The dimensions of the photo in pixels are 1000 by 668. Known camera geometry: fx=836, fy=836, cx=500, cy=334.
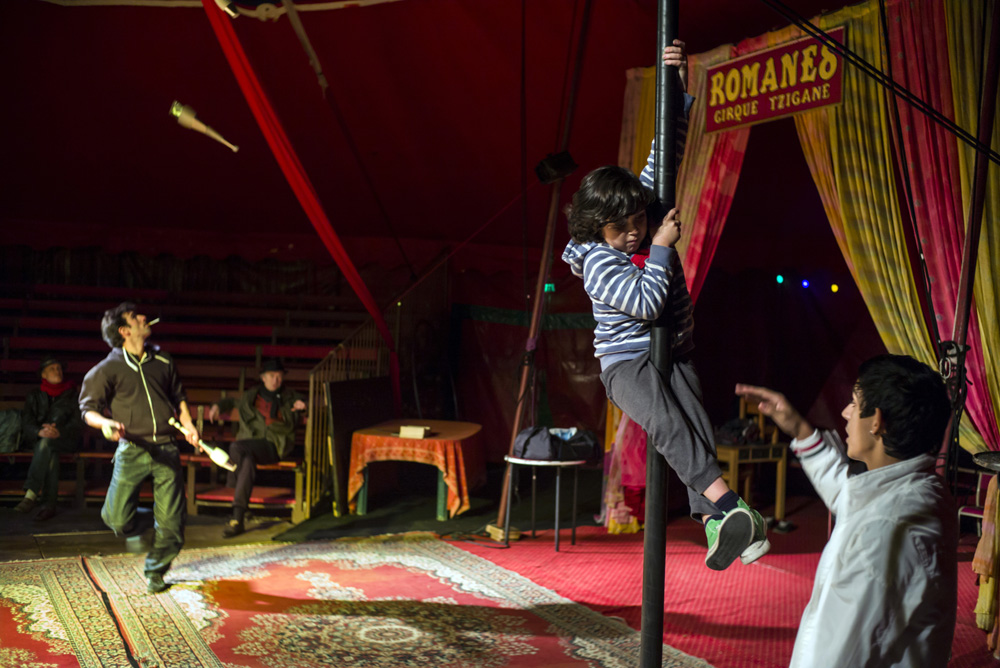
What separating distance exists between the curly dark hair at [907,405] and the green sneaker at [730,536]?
1.40 feet

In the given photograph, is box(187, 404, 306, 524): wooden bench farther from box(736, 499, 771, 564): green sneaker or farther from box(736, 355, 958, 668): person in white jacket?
box(736, 355, 958, 668): person in white jacket

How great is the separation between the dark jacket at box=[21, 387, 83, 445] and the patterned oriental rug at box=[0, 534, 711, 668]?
5.30 feet

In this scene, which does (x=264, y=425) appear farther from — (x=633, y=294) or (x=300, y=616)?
(x=633, y=294)

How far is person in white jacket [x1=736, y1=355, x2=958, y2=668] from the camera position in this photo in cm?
133

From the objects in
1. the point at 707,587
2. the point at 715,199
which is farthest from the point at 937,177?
the point at 707,587

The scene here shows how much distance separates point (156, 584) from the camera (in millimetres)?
4094

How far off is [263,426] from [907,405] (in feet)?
16.5

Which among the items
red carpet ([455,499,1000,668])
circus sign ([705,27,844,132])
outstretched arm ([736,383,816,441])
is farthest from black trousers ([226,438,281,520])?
outstretched arm ([736,383,816,441])

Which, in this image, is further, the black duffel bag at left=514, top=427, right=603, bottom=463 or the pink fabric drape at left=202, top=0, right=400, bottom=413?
the black duffel bag at left=514, top=427, right=603, bottom=463

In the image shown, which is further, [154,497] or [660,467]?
[154,497]

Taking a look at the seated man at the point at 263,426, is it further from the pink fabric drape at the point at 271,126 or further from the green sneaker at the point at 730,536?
the green sneaker at the point at 730,536

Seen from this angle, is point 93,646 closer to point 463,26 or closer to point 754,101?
point 754,101

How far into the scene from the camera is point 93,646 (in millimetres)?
3363

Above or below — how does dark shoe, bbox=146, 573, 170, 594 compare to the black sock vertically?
below
